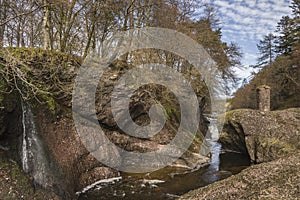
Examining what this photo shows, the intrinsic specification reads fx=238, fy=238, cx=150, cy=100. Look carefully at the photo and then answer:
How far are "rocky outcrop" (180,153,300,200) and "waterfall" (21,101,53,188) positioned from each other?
436 centimetres

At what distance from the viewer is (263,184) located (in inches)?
109

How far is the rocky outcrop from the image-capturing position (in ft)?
8.45

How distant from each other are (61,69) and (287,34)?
23317 millimetres

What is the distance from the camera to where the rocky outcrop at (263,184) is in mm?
2576

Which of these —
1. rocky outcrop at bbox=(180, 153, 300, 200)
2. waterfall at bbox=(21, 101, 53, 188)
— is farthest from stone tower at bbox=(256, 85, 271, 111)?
waterfall at bbox=(21, 101, 53, 188)

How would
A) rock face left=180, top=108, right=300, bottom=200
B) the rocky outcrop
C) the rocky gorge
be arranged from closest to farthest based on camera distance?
the rocky outcrop, rock face left=180, top=108, right=300, bottom=200, the rocky gorge

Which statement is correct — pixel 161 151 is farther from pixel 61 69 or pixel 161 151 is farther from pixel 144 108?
pixel 61 69

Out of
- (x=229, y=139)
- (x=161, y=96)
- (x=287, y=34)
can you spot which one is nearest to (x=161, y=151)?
(x=161, y=96)

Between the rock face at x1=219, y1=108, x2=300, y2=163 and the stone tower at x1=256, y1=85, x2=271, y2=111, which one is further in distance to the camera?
the stone tower at x1=256, y1=85, x2=271, y2=111

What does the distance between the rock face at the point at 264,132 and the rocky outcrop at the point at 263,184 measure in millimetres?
7191

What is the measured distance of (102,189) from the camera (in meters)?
7.30

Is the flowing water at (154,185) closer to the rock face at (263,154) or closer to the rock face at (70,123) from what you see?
the rock face at (70,123)

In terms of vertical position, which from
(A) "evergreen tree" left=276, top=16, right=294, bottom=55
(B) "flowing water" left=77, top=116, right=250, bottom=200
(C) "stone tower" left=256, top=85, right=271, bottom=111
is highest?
(A) "evergreen tree" left=276, top=16, right=294, bottom=55

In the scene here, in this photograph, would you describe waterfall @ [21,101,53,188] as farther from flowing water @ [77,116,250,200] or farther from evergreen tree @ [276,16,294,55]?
evergreen tree @ [276,16,294,55]
